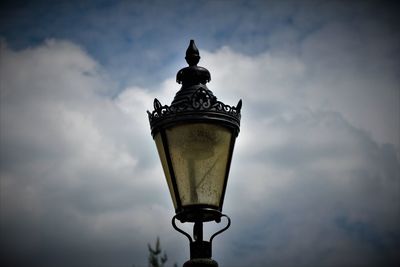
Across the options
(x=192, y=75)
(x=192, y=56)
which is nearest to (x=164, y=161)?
(x=192, y=75)

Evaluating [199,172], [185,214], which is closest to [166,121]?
[199,172]

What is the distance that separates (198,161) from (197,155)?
42 mm

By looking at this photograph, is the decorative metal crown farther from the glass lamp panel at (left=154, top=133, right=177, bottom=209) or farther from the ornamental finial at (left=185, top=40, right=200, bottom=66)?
the ornamental finial at (left=185, top=40, right=200, bottom=66)

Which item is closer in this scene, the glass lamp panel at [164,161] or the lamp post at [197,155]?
the lamp post at [197,155]

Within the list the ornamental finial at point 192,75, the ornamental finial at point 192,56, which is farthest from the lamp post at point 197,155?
the ornamental finial at point 192,56

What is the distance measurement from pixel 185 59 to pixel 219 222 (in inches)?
54.8

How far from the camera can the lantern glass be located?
11.3 ft

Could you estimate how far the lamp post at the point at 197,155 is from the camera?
342 cm

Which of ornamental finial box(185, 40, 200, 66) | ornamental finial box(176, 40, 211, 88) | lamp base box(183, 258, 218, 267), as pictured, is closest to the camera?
lamp base box(183, 258, 218, 267)

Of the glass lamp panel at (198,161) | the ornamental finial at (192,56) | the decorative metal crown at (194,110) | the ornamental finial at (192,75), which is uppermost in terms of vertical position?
the ornamental finial at (192,56)

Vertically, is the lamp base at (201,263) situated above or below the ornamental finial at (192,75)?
below

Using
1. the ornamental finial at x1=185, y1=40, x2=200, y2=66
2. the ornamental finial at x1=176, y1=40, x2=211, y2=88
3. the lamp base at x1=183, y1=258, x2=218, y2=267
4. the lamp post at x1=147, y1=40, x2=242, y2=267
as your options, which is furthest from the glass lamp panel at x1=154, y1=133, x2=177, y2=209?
the ornamental finial at x1=185, y1=40, x2=200, y2=66

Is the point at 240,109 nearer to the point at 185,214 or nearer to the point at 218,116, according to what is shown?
the point at 218,116

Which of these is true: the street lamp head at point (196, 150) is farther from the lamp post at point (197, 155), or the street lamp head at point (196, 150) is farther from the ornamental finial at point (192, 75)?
the ornamental finial at point (192, 75)
